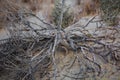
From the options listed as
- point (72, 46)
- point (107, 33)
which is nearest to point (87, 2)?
point (107, 33)

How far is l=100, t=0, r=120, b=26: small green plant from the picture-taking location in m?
4.67

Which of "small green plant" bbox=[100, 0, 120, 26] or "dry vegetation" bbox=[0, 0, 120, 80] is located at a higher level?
"small green plant" bbox=[100, 0, 120, 26]

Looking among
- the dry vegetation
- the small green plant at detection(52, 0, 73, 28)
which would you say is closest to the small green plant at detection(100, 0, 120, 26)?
the dry vegetation

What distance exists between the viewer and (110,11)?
480 centimetres

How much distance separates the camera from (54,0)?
522cm

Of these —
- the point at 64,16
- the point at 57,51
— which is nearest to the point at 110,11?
the point at 64,16

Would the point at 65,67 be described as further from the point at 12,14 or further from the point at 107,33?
the point at 12,14

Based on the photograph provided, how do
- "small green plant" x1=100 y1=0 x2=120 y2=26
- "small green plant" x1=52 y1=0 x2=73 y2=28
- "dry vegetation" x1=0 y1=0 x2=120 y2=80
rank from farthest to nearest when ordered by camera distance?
"small green plant" x1=52 y1=0 x2=73 y2=28, "small green plant" x1=100 y1=0 x2=120 y2=26, "dry vegetation" x1=0 y1=0 x2=120 y2=80

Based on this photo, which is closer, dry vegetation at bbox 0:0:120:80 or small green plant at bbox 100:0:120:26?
dry vegetation at bbox 0:0:120:80

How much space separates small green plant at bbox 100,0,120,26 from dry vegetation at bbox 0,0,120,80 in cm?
17

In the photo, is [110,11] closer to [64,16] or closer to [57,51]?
[64,16]

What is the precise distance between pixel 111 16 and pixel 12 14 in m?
1.47

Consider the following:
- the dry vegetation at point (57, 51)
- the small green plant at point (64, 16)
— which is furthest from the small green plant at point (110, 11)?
the small green plant at point (64, 16)

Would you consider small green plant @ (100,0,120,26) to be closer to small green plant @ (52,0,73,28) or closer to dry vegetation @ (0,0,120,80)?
dry vegetation @ (0,0,120,80)
